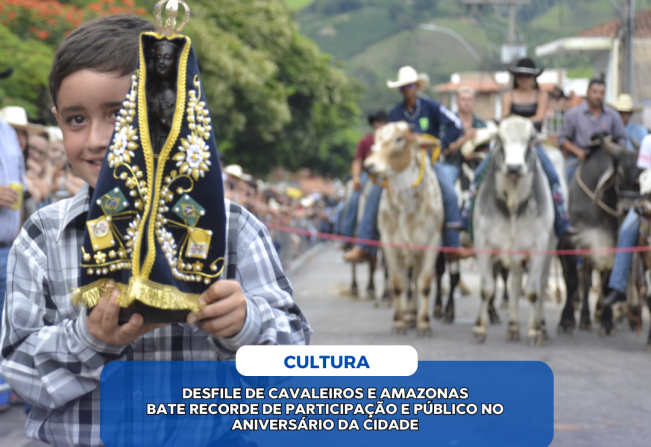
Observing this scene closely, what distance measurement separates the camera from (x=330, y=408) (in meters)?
1.62

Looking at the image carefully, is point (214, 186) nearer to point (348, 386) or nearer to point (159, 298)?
point (159, 298)

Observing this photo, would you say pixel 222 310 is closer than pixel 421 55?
Yes

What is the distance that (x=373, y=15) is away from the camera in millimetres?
160875

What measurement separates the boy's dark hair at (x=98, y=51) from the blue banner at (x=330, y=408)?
623 millimetres

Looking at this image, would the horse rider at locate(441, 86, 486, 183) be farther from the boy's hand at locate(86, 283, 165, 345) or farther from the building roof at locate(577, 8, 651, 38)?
the building roof at locate(577, 8, 651, 38)

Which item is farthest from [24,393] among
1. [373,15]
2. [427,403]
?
[373,15]

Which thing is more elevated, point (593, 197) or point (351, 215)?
point (593, 197)

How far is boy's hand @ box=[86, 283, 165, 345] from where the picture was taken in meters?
1.59

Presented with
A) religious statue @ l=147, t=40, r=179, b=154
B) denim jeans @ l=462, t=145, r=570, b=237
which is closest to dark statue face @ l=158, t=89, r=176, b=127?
religious statue @ l=147, t=40, r=179, b=154

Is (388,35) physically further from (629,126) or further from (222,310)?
(222,310)

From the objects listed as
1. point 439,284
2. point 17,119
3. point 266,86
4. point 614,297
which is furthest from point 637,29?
point 17,119

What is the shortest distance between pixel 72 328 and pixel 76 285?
0.13 metres

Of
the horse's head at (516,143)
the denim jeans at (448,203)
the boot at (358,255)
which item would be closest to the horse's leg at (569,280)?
the denim jeans at (448,203)

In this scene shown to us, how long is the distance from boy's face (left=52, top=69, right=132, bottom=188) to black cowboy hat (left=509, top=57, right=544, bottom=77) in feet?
30.9
